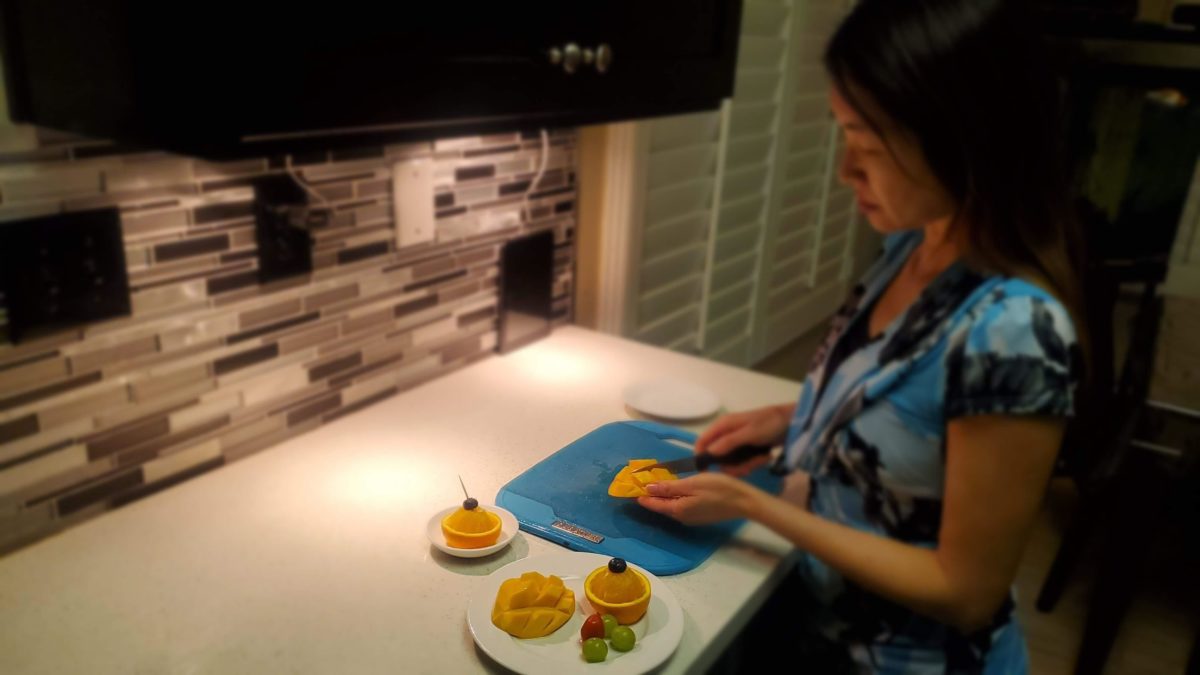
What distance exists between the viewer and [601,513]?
101 cm

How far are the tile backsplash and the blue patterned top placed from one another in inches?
24.8

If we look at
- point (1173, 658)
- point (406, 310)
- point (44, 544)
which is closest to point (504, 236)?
point (406, 310)

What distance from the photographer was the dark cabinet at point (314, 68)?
0.63 meters

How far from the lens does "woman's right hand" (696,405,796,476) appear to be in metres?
1.14

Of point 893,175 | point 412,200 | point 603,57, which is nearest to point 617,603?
point 893,175

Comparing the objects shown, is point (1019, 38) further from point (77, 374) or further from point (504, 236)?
point (77, 374)

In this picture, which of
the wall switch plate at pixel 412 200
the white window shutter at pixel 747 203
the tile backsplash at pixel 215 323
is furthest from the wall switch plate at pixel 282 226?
the white window shutter at pixel 747 203

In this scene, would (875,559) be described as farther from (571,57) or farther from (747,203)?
(747,203)

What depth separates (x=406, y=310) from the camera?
1.35 metres

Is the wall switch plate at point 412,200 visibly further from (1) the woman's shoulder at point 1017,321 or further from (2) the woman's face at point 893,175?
(1) the woman's shoulder at point 1017,321

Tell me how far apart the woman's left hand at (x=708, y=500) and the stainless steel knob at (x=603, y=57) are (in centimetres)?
49

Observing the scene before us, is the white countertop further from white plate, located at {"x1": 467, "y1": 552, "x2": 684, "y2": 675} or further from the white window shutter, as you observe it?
the white window shutter

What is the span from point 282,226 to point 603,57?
457 millimetres

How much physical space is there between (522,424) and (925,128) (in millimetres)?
672
